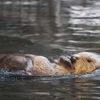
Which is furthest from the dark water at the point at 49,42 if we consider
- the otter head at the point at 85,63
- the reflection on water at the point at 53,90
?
the otter head at the point at 85,63

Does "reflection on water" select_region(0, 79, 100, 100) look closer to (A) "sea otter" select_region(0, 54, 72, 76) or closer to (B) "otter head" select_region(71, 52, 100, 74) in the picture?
(A) "sea otter" select_region(0, 54, 72, 76)

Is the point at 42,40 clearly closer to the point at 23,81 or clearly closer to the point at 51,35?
the point at 51,35

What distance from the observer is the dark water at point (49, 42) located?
7008 millimetres

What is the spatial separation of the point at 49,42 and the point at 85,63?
4356mm

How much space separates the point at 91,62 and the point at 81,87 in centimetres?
119

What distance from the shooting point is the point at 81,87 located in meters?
7.42

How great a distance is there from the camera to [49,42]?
12.8m

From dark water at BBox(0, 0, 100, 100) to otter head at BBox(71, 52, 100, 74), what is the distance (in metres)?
0.26

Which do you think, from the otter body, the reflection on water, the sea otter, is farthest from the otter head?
the reflection on water

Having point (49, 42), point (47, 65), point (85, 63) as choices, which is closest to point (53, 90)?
point (47, 65)

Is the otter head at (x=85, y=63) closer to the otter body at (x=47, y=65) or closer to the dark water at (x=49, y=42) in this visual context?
the otter body at (x=47, y=65)

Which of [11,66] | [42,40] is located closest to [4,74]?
[11,66]

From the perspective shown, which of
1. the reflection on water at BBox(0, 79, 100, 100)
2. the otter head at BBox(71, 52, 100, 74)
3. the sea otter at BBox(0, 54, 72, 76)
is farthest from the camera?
the otter head at BBox(71, 52, 100, 74)

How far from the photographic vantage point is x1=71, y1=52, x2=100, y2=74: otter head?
8500 mm
